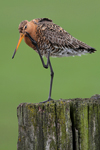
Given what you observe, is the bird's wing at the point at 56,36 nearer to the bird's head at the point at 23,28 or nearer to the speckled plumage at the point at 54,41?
the speckled plumage at the point at 54,41

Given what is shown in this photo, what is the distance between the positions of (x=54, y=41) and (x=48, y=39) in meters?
0.15

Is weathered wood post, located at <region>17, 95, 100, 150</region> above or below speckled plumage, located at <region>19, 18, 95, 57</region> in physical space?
below

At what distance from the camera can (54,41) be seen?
22.4 ft

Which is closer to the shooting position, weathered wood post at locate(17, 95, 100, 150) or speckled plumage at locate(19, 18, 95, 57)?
weathered wood post at locate(17, 95, 100, 150)

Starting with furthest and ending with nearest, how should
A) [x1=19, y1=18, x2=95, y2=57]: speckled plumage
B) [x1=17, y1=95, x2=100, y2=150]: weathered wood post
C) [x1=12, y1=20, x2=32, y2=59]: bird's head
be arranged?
[x1=19, y1=18, x2=95, y2=57]: speckled plumage < [x1=12, y1=20, x2=32, y2=59]: bird's head < [x1=17, y1=95, x2=100, y2=150]: weathered wood post

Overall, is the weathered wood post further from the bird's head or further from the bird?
the bird's head

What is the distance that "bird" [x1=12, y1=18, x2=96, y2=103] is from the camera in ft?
21.0

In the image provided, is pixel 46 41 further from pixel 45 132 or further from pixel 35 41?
pixel 45 132

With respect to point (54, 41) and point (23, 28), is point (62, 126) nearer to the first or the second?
point (23, 28)

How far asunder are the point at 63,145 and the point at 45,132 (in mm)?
257

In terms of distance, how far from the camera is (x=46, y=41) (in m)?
6.71

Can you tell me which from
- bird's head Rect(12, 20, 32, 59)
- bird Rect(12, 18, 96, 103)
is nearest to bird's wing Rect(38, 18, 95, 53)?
bird Rect(12, 18, 96, 103)

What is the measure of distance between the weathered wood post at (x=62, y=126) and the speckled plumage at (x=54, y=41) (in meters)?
2.97

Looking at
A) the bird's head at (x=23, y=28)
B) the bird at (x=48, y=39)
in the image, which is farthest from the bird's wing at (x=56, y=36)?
the bird's head at (x=23, y=28)
